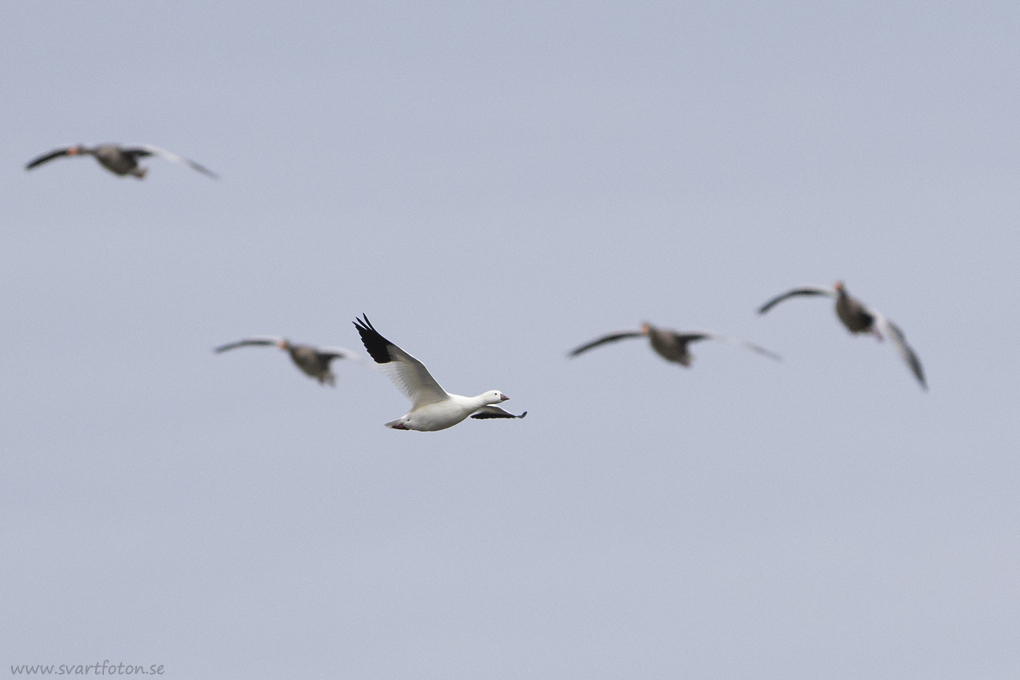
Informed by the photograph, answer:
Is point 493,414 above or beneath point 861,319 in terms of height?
above

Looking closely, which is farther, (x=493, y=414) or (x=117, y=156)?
(x=493, y=414)

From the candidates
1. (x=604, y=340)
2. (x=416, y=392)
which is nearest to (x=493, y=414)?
(x=416, y=392)

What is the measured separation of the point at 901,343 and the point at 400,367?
40.1ft

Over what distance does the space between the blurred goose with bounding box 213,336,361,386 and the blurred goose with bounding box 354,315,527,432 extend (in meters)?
6.11

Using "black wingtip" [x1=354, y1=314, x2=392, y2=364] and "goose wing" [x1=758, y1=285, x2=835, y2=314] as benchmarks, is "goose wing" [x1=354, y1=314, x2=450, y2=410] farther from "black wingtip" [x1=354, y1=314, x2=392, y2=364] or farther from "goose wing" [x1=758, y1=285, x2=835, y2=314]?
"goose wing" [x1=758, y1=285, x2=835, y2=314]

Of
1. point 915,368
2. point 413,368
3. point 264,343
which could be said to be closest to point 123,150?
point 264,343

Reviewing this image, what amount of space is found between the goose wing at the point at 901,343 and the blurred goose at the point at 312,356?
958cm

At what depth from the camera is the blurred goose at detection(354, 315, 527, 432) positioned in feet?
123

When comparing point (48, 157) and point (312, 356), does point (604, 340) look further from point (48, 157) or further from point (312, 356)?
point (48, 157)

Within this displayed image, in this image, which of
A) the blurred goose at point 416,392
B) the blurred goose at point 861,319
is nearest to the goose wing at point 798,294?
the blurred goose at point 861,319

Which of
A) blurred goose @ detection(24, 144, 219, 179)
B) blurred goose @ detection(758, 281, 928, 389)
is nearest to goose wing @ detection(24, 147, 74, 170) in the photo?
blurred goose @ detection(24, 144, 219, 179)

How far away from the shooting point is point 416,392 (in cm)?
3788

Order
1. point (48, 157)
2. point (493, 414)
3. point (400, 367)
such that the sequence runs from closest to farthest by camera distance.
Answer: point (48, 157) < point (400, 367) < point (493, 414)

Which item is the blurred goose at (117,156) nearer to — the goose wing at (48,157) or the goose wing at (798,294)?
the goose wing at (48,157)
